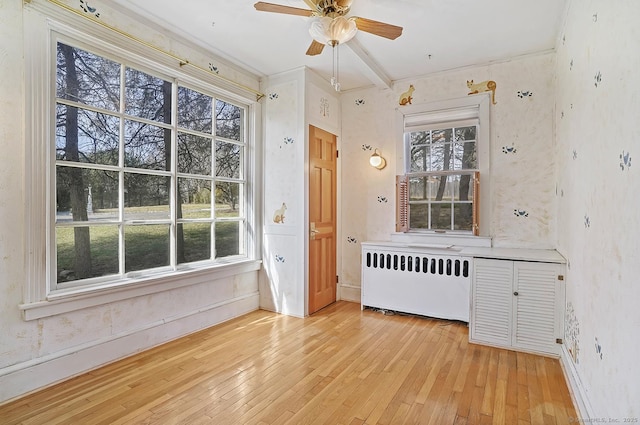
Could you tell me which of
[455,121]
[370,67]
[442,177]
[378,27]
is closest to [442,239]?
[442,177]

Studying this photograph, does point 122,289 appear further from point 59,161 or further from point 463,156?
point 463,156

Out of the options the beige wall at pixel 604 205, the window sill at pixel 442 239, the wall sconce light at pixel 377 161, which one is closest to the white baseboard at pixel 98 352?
the window sill at pixel 442 239

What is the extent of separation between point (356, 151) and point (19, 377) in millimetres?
3848

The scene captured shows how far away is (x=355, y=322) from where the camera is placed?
353 cm

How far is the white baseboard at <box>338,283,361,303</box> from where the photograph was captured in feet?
14.1

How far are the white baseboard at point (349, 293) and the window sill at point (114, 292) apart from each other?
5.22 feet

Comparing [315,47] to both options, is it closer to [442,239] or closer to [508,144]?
[508,144]

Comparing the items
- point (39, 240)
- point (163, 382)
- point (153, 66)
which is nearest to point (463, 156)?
point (153, 66)

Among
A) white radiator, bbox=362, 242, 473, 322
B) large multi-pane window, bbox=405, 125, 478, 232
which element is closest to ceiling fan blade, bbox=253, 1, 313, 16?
large multi-pane window, bbox=405, 125, 478, 232

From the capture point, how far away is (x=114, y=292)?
2529mm

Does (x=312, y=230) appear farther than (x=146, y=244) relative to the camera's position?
Yes

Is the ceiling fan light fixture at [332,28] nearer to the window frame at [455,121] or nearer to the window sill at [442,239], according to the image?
the window frame at [455,121]

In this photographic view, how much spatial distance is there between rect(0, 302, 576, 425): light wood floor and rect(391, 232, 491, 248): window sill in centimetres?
101

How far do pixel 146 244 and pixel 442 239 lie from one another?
3.16 meters
